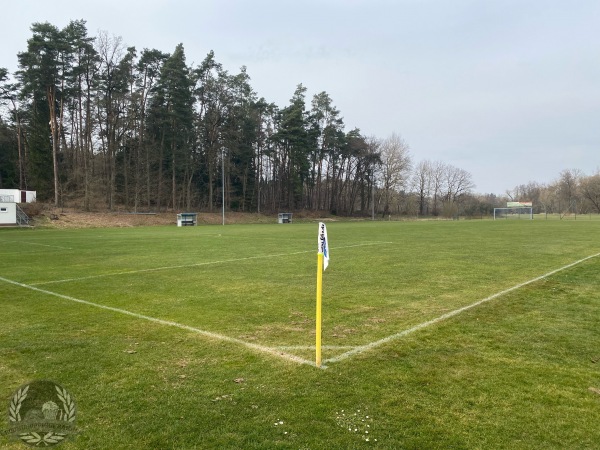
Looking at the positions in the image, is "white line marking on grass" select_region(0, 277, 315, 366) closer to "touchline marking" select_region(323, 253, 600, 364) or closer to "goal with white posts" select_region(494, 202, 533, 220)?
"touchline marking" select_region(323, 253, 600, 364)

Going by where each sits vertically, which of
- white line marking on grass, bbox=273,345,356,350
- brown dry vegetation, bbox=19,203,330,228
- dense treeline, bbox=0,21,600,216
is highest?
dense treeline, bbox=0,21,600,216

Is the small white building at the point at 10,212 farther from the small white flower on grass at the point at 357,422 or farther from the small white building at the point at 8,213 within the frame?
the small white flower on grass at the point at 357,422

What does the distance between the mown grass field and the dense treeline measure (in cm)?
4233

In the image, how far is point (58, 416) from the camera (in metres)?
3.48

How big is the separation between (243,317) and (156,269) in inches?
253

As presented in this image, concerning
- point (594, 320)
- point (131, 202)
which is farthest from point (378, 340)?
point (131, 202)

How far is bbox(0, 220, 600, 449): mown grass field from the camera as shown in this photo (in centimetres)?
319

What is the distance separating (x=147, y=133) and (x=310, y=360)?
2121 inches

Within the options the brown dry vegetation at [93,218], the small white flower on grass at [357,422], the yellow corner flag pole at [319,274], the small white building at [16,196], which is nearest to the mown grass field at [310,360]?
the small white flower on grass at [357,422]

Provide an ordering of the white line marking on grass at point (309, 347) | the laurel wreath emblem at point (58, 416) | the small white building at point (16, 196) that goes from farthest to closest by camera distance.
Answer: the small white building at point (16, 196), the white line marking on grass at point (309, 347), the laurel wreath emblem at point (58, 416)

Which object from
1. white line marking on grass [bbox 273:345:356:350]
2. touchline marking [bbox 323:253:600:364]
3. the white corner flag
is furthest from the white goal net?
the white corner flag

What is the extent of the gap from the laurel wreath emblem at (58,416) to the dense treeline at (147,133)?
45.1 metres

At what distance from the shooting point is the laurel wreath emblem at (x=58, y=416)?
10.2ft

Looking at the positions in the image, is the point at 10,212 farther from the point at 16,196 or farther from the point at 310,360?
the point at 310,360
